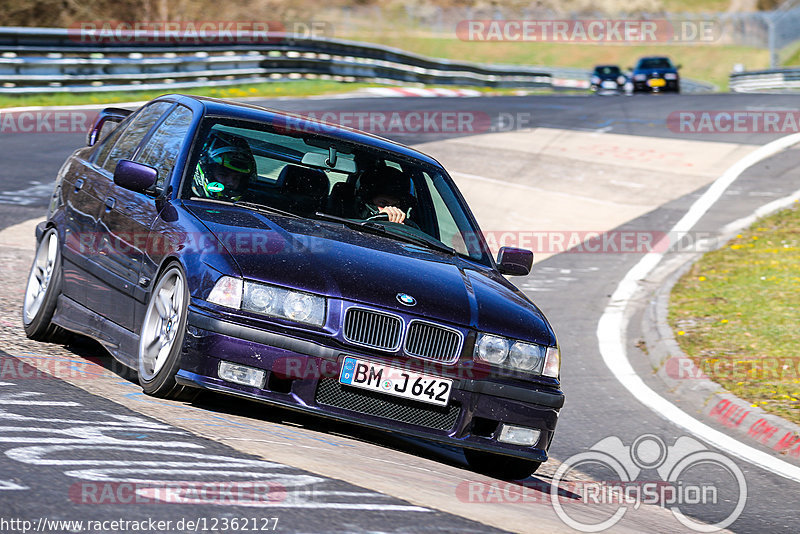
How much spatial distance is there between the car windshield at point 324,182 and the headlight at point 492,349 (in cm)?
102

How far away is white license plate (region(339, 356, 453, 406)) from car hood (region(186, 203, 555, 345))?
0.94 feet

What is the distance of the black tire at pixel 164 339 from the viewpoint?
5484 mm

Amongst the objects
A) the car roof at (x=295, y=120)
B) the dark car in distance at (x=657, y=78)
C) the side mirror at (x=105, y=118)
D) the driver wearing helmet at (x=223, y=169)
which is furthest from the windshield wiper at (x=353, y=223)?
the dark car in distance at (x=657, y=78)

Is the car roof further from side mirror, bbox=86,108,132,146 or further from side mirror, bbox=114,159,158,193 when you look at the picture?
side mirror, bbox=86,108,132,146

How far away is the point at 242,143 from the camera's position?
6.57 m

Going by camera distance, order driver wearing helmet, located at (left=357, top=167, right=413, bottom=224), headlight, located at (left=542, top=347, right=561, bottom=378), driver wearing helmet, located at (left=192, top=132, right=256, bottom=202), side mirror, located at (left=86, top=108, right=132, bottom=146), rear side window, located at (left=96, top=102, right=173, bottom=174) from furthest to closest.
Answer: side mirror, located at (left=86, top=108, right=132, bottom=146), rear side window, located at (left=96, top=102, right=173, bottom=174), driver wearing helmet, located at (left=357, top=167, right=413, bottom=224), driver wearing helmet, located at (left=192, top=132, right=256, bottom=202), headlight, located at (left=542, top=347, right=561, bottom=378)

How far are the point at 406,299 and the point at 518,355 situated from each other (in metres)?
0.66


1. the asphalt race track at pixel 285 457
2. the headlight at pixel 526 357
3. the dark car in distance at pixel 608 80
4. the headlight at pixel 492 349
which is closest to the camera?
the asphalt race track at pixel 285 457

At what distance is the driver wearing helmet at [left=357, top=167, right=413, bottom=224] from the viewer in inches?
263

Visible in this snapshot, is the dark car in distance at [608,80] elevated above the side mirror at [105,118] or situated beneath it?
situated beneath

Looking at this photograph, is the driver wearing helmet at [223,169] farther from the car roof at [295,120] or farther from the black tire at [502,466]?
the black tire at [502,466]

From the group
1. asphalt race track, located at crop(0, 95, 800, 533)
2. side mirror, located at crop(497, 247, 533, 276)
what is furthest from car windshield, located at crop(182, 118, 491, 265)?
asphalt race track, located at crop(0, 95, 800, 533)

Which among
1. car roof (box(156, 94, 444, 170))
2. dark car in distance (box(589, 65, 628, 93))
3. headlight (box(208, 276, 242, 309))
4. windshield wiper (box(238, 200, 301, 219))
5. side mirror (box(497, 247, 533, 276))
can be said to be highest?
car roof (box(156, 94, 444, 170))

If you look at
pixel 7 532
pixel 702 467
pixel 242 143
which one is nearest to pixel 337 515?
pixel 7 532
